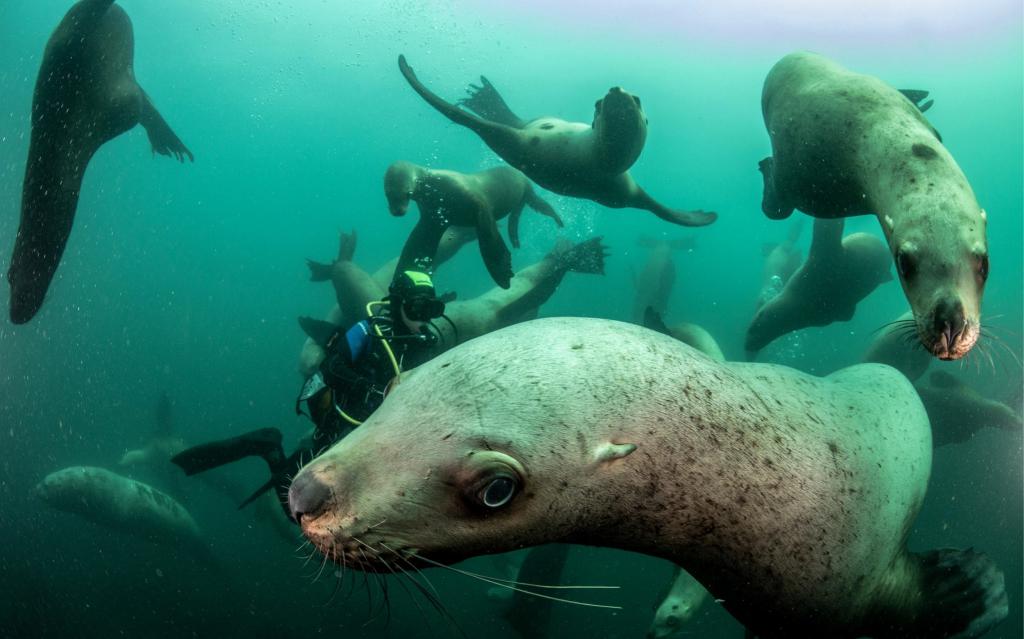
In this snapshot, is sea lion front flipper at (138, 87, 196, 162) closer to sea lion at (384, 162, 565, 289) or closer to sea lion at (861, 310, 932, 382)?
sea lion at (384, 162, 565, 289)

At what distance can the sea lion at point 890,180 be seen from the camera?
196 centimetres

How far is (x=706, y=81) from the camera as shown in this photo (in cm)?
4766

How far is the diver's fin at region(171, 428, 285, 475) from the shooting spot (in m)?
4.48

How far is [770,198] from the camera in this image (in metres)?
4.70

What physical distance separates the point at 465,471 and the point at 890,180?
233 cm

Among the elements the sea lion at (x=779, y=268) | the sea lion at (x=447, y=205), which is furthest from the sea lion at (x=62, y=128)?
the sea lion at (x=779, y=268)

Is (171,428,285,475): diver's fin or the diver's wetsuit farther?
(171,428,285,475): diver's fin

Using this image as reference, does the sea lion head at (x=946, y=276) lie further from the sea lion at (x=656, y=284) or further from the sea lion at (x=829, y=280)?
the sea lion at (x=656, y=284)

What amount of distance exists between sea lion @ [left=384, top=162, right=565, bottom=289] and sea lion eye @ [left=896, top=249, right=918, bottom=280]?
4177mm

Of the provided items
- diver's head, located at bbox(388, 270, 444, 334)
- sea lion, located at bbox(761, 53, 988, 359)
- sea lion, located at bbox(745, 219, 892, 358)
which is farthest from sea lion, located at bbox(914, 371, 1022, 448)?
diver's head, located at bbox(388, 270, 444, 334)

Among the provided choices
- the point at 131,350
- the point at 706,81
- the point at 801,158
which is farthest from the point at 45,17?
the point at 801,158

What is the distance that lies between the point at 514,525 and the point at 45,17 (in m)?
58.7

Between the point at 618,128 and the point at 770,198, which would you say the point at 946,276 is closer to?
the point at 770,198

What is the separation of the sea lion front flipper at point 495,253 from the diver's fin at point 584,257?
1542mm
